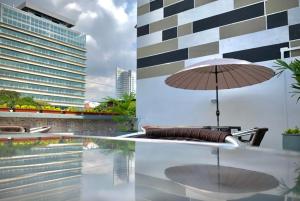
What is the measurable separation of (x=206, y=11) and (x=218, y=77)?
3040mm

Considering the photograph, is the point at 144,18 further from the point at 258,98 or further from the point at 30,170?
the point at 30,170

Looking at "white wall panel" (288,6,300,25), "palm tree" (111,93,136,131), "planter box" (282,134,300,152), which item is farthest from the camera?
"palm tree" (111,93,136,131)

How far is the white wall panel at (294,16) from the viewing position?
20.9 feet

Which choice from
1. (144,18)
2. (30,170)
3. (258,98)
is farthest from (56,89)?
(30,170)

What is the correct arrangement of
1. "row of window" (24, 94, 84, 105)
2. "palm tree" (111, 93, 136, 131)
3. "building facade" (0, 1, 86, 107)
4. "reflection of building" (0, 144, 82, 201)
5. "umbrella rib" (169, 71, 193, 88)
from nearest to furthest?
"reflection of building" (0, 144, 82, 201) < "umbrella rib" (169, 71, 193, 88) < "palm tree" (111, 93, 136, 131) < "building facade" (0, 1, 86, 107) < "row of window" (24, 94, 84, 105)

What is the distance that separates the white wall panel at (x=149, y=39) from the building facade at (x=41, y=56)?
46.2 metres

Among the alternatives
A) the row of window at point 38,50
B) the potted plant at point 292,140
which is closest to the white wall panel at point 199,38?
the potted plant at point 292,140

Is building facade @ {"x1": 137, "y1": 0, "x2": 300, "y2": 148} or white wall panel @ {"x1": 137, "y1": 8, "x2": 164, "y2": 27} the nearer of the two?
building facade @ {"x1": 137, "y1": 0, "x2": 300, "y2": 148}

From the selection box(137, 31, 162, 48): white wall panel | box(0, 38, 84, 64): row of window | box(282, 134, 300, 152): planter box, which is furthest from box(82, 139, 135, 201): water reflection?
box(0, 38, 84, 64): row of window

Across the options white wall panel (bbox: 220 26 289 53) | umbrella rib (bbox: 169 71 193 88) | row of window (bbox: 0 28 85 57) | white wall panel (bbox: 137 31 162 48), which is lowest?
umbrella rib (bbox: 169 71 193 88)

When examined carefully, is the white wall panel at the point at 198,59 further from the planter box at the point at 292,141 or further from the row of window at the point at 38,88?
the row of window at the point at 38,88

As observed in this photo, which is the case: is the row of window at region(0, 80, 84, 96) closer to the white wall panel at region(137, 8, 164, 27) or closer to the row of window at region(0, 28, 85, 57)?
the row of window at region(0, 28, 85, 57)

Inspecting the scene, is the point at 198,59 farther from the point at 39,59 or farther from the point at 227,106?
the point at 39,59

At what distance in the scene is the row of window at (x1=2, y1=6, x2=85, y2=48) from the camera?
49.2 meters
